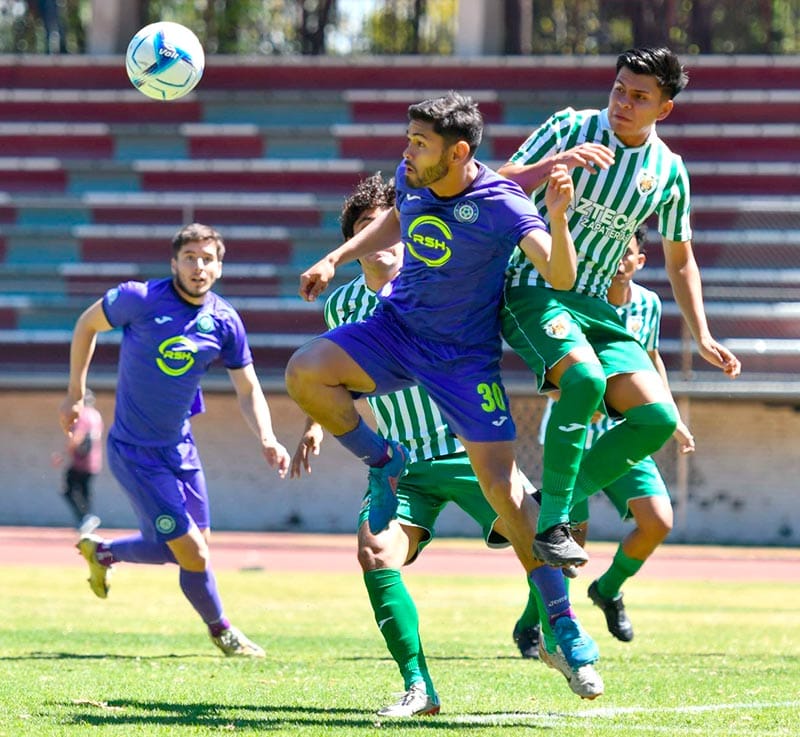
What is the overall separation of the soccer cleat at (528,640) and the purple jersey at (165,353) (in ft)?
7.32

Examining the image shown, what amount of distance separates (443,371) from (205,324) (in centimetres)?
281

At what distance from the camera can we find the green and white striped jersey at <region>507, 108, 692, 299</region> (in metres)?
6.50

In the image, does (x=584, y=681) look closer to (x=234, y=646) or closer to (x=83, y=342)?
(x=234, y=646)

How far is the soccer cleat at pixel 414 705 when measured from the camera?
19.1ft

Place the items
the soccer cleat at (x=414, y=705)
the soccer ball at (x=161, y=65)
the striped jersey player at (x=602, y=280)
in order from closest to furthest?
the soccer cleat at (x=414, y=705) < the striped jersey player at (x=602, y=280) < the soccer ball at (x=161, y=65)

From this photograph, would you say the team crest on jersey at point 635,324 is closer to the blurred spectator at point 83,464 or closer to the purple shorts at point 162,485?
the purple shorts at point 162,485

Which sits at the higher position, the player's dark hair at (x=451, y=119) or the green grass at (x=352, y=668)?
the player's dark hair at (x=451, y=119)

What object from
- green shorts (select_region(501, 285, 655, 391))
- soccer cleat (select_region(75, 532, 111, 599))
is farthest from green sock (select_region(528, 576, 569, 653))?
soccer cleat (select_region(75, 532, 111, 599))

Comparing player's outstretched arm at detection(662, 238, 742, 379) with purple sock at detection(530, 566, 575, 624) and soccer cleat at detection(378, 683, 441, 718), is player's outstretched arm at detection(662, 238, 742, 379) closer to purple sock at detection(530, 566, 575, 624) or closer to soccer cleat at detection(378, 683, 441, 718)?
purple sock at detection(530, 566, 575, 624)

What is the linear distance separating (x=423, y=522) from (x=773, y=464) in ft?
51.1

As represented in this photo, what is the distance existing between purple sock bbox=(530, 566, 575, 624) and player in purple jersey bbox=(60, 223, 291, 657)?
2624 mm

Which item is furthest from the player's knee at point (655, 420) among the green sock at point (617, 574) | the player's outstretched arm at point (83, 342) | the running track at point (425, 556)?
the running track at point (425, 556)

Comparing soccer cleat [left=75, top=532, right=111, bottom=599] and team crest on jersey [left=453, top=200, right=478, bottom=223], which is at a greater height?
team crest on jersey [left=453, top=200, right=478, bottom=223]

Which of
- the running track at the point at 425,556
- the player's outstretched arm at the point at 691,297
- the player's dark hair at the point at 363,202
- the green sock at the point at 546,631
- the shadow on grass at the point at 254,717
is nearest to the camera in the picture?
the shadow on grass at the point at 254,717
